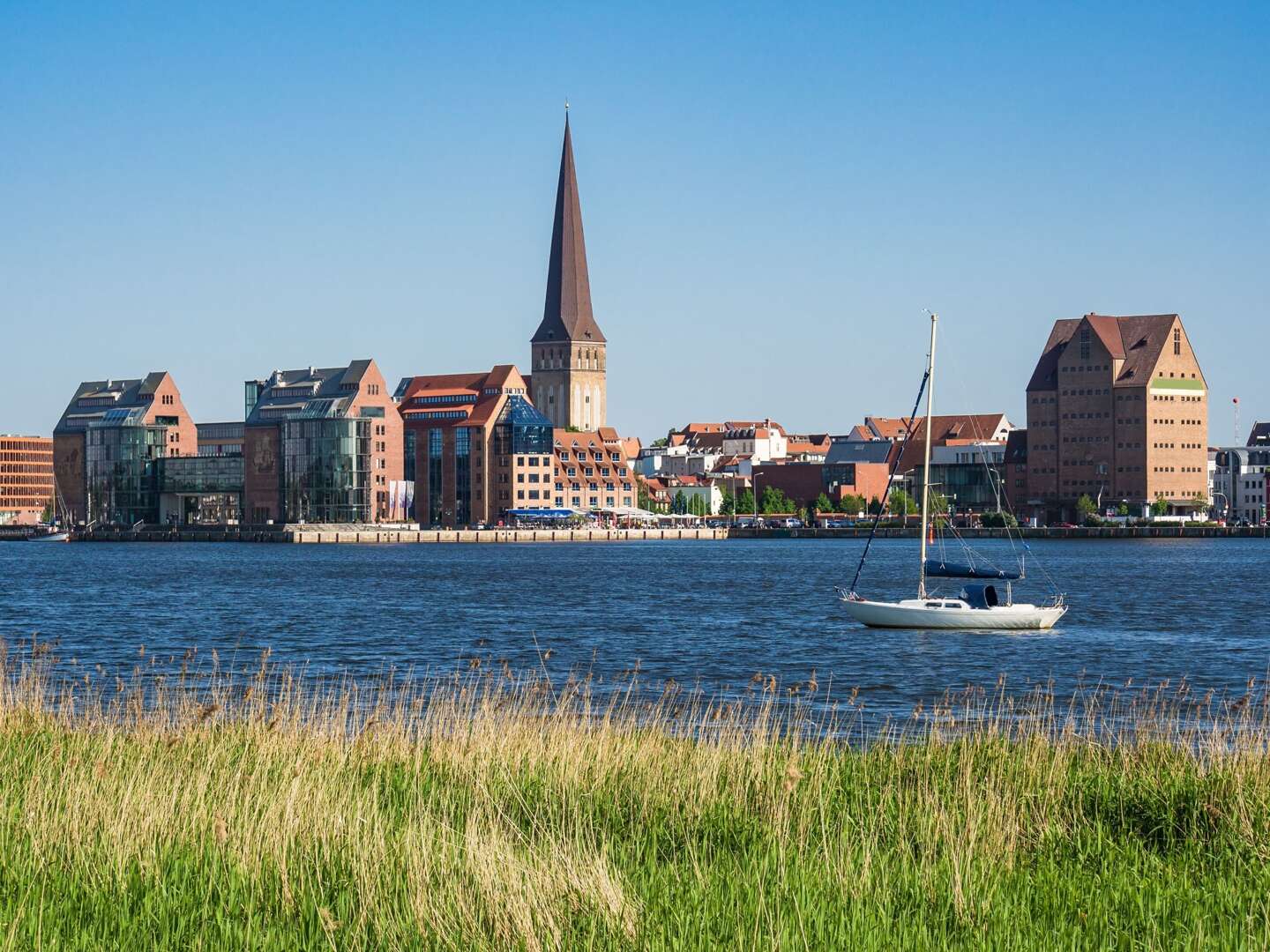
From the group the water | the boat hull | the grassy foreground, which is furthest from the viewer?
the boat hull

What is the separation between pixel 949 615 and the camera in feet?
174

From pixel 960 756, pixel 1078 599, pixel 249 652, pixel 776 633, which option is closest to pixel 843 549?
pixel 1078 599

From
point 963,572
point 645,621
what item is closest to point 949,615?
point 963,572

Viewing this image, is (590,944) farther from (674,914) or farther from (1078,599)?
(1078,599)

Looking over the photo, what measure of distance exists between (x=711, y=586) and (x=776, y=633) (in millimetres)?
36076

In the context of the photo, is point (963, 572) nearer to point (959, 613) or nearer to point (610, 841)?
point (959, 613)

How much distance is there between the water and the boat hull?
1.80ft

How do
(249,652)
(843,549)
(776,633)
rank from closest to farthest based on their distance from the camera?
(249,652) < (776,633) < (843,549)

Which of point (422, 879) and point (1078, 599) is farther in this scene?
point (1078, 599)

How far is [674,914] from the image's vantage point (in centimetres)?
1133

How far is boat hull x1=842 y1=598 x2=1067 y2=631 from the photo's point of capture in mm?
53188

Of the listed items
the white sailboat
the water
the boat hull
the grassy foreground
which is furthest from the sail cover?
the grassy foreground

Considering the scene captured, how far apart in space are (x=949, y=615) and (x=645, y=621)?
1218 centimetres

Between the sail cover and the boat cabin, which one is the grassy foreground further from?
the sail cover
